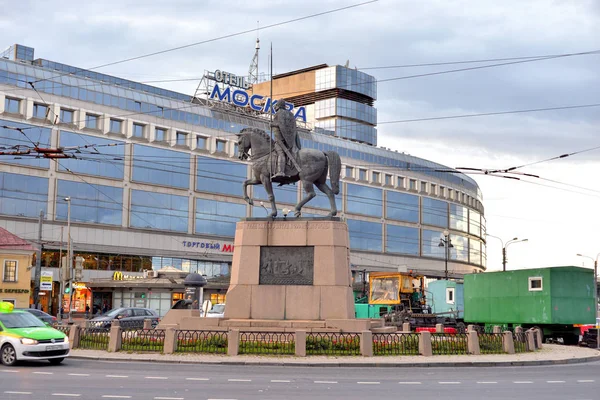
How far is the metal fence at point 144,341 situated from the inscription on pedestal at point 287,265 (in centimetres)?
403

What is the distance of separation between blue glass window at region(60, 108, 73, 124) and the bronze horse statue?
4638 cm

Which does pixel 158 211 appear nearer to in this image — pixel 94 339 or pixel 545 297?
pixel 545 297

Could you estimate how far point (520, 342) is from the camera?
28688 mm

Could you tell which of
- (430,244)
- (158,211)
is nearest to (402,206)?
(430,244)

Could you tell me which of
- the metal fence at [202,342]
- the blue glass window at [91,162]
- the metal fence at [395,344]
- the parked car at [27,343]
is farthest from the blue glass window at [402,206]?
the parked car at [27,343]

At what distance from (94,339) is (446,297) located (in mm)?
29531

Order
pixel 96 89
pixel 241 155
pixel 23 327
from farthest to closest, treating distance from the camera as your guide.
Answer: pixel 96 89 → pixel 241 155 → pixel 23 327

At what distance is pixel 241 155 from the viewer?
1164 inches

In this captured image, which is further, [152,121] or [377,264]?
[377,264]

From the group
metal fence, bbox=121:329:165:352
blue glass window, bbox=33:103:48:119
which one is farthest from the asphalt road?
blue glass window, bbox=33:103:48:119

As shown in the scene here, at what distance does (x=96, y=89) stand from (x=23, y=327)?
2196 inches

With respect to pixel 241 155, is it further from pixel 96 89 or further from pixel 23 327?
pixel 96 89

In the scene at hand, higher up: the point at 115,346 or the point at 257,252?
the point at 257,252

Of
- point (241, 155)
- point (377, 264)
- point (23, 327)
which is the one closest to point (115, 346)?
point (23, 327)
